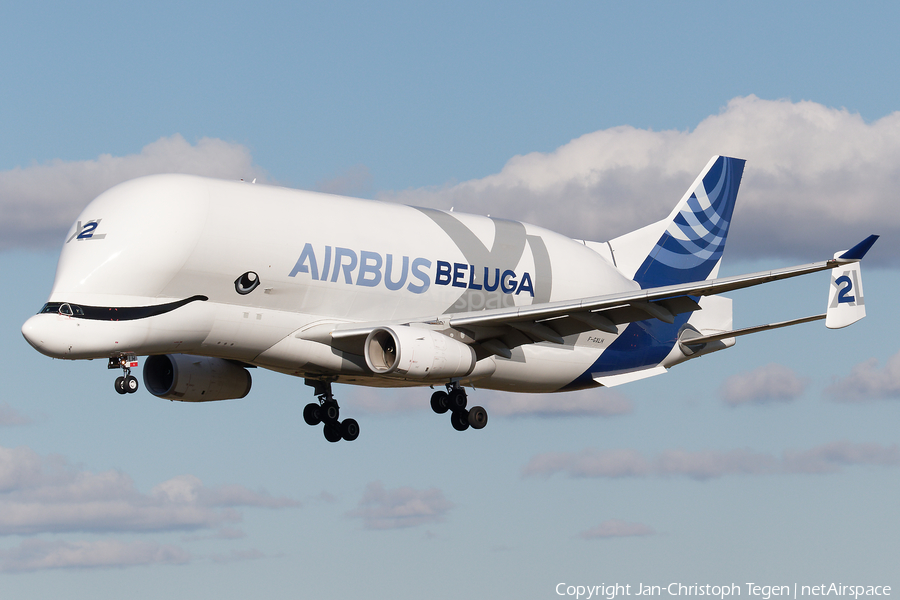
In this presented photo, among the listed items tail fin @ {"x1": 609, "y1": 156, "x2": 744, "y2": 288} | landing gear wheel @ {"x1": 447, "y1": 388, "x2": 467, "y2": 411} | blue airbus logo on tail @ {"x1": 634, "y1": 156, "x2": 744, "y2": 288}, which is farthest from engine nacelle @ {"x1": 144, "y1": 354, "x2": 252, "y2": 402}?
blue airbus logo on tail @ {"x1": 634, "y1": 156, "x2": 744, "y2": 288}

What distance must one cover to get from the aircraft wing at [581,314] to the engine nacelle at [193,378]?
545 centimetres

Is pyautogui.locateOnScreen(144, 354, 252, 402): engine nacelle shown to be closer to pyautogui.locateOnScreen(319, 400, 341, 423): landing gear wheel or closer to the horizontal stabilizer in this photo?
pyautogui.locateOnScreen(319, 400, 341, 423): landing gear wheel

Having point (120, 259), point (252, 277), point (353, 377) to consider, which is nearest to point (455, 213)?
point (353, 377)

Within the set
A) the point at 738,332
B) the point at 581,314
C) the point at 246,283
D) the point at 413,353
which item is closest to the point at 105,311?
the point at 246,283

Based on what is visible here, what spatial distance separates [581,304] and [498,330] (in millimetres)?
3382

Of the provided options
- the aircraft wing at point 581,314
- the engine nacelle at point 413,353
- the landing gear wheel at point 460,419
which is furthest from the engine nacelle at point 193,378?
the landing gear wheel at point 460,419

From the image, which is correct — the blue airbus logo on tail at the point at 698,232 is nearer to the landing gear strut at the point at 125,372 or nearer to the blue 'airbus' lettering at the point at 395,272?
the blue 'airbus' lettering at the point at 395,272

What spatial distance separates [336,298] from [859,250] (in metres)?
14.4

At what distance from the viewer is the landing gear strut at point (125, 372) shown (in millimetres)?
34938

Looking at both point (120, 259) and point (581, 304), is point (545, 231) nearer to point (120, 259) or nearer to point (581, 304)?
point (581, 304)

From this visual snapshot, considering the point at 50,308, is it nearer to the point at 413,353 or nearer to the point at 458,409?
the point at 413,353

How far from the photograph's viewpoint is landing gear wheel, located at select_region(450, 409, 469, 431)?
40.7m

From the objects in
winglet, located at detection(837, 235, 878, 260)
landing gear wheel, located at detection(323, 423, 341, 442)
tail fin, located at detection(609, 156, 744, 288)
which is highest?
tail fin, located at detection(609, 156, 744, 288)

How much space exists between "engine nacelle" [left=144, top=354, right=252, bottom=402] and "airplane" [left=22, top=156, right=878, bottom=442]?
0.22 feet
